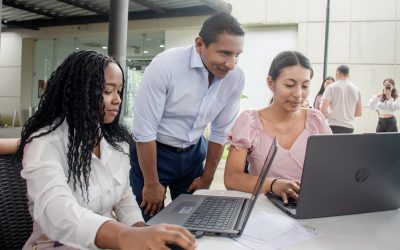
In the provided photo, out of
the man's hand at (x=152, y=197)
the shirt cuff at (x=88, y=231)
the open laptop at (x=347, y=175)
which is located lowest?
the man's hand at (x=152, y=197)

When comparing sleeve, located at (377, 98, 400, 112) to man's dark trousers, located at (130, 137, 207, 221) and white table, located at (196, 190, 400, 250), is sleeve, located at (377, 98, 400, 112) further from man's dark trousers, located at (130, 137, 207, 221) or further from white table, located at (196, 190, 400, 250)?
white table, located at (196, 190, 400, 250)

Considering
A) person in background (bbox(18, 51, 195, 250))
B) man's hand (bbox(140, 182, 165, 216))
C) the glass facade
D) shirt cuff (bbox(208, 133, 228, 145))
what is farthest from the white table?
the glass facade

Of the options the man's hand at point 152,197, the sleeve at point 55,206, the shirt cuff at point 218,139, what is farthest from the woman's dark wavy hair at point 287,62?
the sleeve at point 55,206

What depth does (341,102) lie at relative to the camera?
205 inches

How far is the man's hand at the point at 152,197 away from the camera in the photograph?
1945 mm

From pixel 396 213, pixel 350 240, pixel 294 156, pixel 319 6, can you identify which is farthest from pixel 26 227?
pixel 319 6

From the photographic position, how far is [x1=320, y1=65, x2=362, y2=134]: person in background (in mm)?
5230

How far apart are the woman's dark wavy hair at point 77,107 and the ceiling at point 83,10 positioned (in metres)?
6.58

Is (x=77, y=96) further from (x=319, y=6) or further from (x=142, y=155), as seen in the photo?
(x=319, y=6)

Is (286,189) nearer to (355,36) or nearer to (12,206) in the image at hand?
(12,206)

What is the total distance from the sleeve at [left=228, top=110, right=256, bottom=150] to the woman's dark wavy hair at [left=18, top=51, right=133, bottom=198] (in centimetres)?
66

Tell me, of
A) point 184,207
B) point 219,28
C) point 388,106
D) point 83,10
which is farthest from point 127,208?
point 83,10

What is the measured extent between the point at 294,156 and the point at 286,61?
0.42 m

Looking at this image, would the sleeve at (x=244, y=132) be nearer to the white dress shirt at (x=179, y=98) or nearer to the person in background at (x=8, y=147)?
the white dress shirt at (x=179, y=98)
